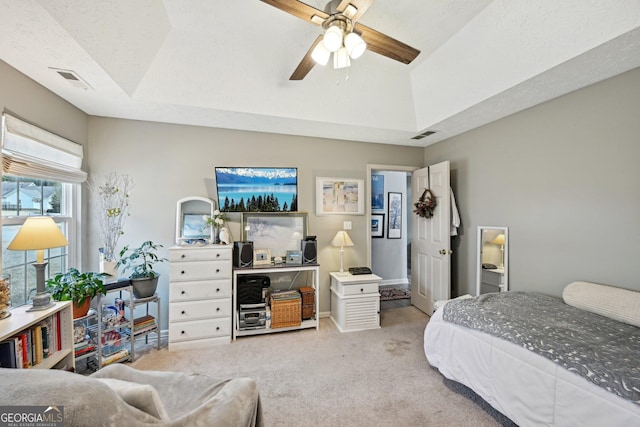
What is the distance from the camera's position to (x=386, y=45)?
1.66m

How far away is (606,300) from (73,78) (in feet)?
14.2

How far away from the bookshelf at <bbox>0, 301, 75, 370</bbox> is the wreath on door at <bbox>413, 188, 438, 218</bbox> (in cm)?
369

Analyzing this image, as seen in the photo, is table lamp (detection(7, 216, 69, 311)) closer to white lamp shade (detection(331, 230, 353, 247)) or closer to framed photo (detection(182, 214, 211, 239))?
framed photo (detection(182, 214, 211, 239))

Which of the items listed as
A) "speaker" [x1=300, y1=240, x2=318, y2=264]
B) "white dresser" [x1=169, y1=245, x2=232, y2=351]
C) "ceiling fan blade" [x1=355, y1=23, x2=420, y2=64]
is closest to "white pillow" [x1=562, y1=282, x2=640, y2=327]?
"ceiling fan blade" [x1=355, y1=23, x2=420, y2=64]

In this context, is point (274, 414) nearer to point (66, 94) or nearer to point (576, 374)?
point (576, 374)

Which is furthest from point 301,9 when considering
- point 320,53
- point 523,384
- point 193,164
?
point 523,384

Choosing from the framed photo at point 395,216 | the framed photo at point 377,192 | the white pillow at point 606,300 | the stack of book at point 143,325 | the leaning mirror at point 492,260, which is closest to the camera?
the white pillow at point 606,300

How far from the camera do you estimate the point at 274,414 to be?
1.79m

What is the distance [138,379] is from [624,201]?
11.2 ft

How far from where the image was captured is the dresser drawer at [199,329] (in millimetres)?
2621

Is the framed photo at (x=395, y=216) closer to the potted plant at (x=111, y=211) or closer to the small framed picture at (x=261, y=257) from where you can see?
the small framed picture at (x=261, y=257)

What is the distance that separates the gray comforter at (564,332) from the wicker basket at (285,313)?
1.61 m

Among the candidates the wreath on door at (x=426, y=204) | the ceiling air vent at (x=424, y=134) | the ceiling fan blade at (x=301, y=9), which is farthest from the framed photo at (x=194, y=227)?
the ceiling air vent at (x=424, y=134)

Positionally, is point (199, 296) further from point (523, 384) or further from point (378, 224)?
point (378, 224)
